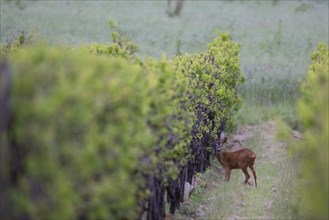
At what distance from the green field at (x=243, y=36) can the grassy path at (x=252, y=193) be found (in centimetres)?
5

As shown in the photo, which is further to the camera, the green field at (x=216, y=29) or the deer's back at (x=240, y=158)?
the green field at (x=216, y=29)

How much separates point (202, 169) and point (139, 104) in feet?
31.6

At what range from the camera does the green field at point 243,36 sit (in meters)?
19.8

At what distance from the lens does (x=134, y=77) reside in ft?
32.4

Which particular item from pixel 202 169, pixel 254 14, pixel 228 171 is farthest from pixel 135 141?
pixel 254 14

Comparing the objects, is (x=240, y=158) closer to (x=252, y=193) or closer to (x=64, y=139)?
(x=252, y=193)

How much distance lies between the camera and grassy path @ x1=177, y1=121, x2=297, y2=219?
14.1 m

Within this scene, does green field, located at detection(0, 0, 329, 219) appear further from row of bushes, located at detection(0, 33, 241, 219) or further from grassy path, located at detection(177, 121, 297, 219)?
row of bushes, located at detection(0, 33, 241, 219)

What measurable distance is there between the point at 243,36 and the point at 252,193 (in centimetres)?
2039

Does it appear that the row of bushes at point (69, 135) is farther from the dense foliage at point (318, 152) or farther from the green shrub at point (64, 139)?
the dense foliage at point (318, 152)

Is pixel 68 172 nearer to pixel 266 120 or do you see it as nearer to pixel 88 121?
pixel 88 121

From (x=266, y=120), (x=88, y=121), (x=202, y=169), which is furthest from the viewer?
(x=266, y=120)

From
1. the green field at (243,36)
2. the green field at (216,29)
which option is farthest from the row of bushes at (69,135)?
the green field at (216,29)

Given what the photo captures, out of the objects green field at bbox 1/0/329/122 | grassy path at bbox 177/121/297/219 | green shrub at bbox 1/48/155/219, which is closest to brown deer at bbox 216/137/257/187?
grassy path at bbox 177/121/297/219
